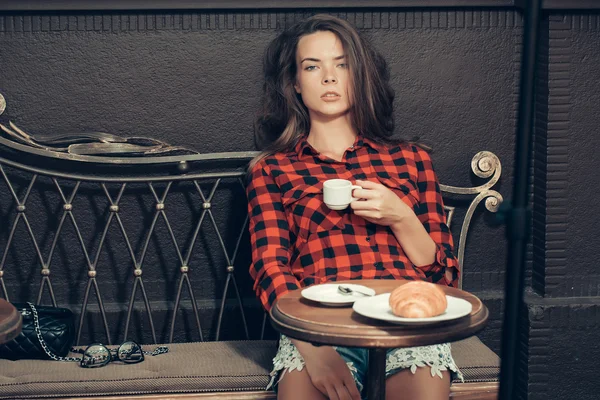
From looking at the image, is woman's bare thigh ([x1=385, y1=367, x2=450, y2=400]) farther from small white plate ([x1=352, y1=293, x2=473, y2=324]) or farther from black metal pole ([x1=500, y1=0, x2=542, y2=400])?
black metal pole ([x1=500, y1=0, x2=542, y2=400])

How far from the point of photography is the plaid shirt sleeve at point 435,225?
2889 mm

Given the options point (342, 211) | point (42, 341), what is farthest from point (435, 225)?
point (42, 341)

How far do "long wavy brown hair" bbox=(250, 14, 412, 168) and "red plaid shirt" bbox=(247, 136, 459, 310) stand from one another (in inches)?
3.8

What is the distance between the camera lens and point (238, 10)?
3.36m

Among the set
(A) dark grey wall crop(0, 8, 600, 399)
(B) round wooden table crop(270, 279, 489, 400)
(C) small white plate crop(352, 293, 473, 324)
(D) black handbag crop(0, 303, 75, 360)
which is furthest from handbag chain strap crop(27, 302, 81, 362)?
(C) small white plate crop(352, 293, 473, 324)

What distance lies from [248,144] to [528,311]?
126cm

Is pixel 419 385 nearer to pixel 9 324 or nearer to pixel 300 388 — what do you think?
pixel 300 388

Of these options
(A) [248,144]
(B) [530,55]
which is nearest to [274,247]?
(A) [248,144]

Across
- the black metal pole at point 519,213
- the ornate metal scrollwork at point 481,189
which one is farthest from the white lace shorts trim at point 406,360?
the black metal pole at point 519,213

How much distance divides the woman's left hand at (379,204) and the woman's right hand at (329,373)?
465 mm

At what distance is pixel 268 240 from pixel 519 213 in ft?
5.17

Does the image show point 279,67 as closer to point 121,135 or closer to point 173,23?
point 173,23

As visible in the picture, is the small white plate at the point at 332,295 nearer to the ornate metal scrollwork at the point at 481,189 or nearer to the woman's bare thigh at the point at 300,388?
the woman's bare thigh at the point at 300,388

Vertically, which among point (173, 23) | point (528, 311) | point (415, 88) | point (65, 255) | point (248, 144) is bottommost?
point (528, 311)
